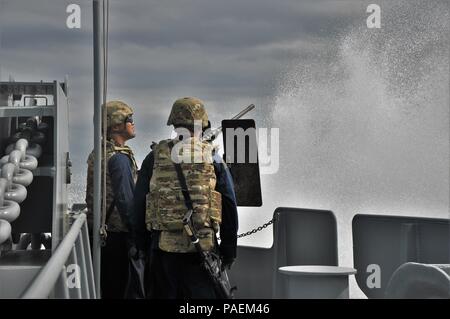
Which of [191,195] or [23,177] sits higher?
[23,177]

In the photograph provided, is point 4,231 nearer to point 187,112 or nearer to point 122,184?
point 187,112

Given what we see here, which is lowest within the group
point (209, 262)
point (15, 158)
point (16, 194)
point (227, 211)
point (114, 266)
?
point (114, 266)

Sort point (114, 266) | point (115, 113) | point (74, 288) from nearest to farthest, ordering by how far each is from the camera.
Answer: point (74, 288) < point (114, 266) < point (115, 113)

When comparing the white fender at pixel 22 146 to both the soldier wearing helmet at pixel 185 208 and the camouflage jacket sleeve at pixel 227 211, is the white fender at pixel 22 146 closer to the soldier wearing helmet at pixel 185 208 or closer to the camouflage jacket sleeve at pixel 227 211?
the soldier wearing helmet at pixel 185 208

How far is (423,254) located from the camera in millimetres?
6406

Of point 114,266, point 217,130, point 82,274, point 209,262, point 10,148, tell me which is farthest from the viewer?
point 217,130

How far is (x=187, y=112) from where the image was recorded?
17.9 feet

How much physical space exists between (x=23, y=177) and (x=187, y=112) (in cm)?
111

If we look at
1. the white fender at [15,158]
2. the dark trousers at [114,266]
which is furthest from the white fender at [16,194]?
the dark trousers at [114,266]

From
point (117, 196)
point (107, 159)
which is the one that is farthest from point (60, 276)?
point (107, 159)

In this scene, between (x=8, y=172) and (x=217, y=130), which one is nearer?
(x=8, y=172)

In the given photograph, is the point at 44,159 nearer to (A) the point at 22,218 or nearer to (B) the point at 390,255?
(A) the point at 22,218

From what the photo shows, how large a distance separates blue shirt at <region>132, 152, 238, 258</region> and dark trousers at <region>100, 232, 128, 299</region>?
2.53ft

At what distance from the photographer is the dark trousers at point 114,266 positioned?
254 inches
